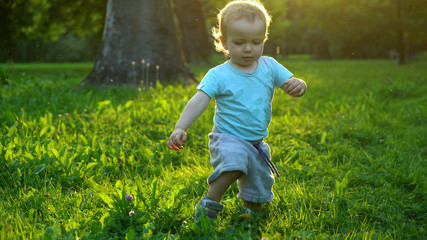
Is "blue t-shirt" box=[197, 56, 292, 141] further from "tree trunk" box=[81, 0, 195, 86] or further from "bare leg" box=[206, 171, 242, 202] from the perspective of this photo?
"tree trunk" box=[81, 0, 195, 86]

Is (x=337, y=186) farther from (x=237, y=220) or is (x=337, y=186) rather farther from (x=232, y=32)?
(x=232, y=32)

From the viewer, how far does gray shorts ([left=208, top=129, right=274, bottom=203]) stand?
7.59 ft

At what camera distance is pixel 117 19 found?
7395mm

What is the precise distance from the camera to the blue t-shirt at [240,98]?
2430mm

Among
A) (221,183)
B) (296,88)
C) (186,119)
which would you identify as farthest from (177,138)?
(296,88)

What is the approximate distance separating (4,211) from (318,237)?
1.84 meters

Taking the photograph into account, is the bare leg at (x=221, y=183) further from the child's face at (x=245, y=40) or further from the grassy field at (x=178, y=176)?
the child's face at (x=245, y=40)

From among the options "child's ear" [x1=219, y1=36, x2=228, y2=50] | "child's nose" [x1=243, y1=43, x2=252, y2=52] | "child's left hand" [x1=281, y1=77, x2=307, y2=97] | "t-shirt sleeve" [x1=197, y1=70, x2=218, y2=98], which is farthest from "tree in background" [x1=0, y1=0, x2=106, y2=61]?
"child's left hand" [x1=281, y1=77, x2=307, y2=97]

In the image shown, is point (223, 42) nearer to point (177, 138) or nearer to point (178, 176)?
point (177, 138)

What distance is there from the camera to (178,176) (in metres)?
3.18

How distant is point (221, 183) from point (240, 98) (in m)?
0.53

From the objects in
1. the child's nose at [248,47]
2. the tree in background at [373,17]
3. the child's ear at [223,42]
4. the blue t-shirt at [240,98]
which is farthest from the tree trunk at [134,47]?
the tree in background at [373,17]

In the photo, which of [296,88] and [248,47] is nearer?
[248,47]

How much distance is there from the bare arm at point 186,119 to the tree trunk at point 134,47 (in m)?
4.93
